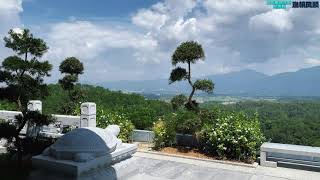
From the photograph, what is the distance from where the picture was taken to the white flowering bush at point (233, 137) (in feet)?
30.5

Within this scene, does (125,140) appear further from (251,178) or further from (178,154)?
(251,178)

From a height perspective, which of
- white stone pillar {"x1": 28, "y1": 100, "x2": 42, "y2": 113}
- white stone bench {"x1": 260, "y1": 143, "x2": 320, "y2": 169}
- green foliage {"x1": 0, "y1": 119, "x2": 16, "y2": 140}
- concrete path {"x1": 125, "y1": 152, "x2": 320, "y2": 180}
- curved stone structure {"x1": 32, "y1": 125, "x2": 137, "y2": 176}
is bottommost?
concrete path {"x1": 125, "y1": 152, "x2": 320, "y2": 180}

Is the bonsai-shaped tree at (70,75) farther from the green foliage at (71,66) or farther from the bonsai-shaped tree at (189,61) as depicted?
the bonsai-shaped tree at (189,61)

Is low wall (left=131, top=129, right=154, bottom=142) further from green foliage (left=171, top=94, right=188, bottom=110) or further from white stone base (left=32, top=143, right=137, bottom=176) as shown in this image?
white stone base (left=32, top=143, right=137, bottom=176)

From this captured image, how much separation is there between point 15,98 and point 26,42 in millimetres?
1128

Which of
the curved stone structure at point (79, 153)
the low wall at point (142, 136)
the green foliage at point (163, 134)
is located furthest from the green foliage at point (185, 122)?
the curved stone structure at point (79, 153)

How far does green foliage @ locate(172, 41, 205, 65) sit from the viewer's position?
10.5 m

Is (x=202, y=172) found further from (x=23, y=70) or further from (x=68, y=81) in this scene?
(x=68, y=81)

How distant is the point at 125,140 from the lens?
1112 cm

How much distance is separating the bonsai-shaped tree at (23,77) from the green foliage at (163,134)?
3.81 metres

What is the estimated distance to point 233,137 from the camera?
9.29m

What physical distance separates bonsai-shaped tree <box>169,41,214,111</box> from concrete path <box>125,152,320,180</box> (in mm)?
2181

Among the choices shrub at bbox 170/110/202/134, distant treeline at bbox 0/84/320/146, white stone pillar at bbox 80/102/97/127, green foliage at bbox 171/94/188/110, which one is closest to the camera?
shrub at bbox 170/110/202/134

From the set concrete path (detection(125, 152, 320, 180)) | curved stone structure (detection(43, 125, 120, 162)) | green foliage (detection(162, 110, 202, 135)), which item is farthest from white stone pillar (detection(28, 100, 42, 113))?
curved stone structure (detection(43, 125, 120, 162))
